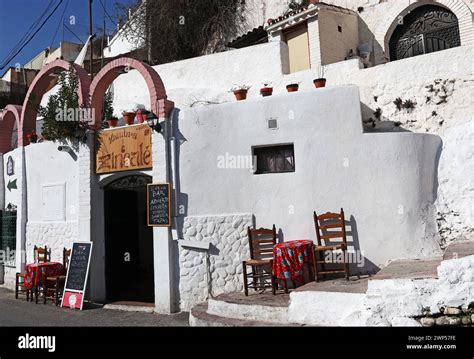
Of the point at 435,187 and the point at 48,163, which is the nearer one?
the point at 435,187

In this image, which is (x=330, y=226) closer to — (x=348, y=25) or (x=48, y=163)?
(x=48, y=163)

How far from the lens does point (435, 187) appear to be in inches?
305

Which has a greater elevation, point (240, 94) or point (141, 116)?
point (240, 94)

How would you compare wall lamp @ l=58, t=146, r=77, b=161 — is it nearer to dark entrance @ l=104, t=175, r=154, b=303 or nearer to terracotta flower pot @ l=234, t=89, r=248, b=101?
dark entrance @ l=104, t=175, r=154, b=303

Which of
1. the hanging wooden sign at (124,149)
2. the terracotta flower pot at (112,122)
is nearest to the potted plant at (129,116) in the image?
the hanging wooden sign at (124,149)

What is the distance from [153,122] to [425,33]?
8.79 metres

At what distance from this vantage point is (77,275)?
9.34 metres

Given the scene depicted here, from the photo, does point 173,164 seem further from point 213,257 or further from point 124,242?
point 124,242

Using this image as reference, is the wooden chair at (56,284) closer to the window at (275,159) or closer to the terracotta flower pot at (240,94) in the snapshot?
the window at (275,159)

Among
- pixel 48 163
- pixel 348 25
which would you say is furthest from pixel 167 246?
pixel 348 25

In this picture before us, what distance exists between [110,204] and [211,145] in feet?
10.5

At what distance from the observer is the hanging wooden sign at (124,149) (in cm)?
904

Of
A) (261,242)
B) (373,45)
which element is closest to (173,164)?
(261,242)

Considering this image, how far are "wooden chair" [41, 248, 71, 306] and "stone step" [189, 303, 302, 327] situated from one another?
3.83 m
